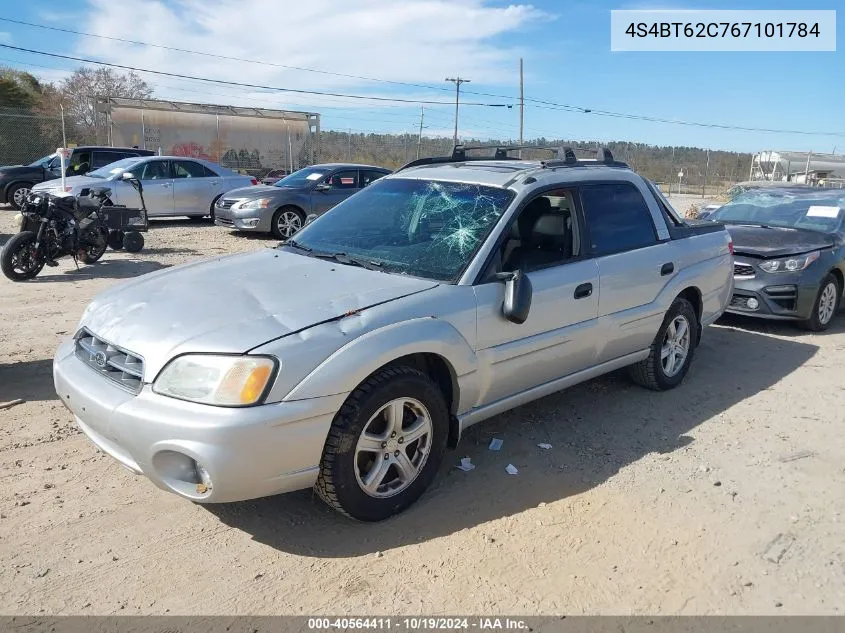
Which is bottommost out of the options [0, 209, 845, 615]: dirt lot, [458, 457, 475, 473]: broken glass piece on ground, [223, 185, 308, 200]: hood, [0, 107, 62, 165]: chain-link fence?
[0, 209, 845, 615]: dirt lot

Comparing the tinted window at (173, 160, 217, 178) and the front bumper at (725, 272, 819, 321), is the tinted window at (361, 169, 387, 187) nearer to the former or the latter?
the tinted window at (173, 160, 217, 178)

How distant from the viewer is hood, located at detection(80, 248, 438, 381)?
294 cm

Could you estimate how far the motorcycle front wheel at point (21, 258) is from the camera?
8453 millimetres

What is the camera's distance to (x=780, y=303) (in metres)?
7.20

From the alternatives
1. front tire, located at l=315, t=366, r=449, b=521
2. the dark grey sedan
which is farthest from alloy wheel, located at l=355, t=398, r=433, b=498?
the dark grey sedan

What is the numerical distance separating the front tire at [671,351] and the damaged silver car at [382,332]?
0.03 metres

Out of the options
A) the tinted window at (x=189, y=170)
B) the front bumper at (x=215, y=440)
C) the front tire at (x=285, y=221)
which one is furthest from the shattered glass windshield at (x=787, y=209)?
the tinted window at (x=189, y=170)

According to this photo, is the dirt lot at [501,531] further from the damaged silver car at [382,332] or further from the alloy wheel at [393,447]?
the damaged silver car at [382,332]

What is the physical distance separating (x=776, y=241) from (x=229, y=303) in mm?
6645

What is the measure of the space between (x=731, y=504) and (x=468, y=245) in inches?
77.7

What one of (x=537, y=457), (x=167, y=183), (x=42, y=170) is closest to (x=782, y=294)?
(x=537, y=457)

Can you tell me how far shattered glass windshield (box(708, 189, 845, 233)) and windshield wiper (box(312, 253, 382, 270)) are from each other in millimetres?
6417

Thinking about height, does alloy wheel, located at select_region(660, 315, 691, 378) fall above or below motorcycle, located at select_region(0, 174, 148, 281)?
below

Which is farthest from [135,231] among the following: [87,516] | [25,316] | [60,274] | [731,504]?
[731,504]
